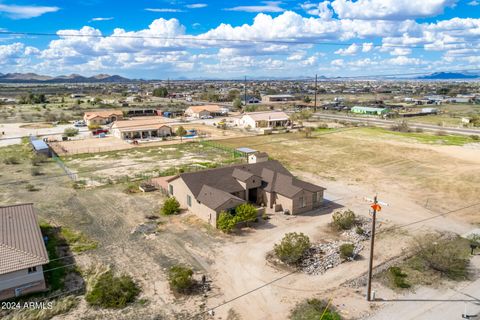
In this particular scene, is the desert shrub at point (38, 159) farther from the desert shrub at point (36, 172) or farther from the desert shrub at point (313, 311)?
the desert shrub at point (313, 311)

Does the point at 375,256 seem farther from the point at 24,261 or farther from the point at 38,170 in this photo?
the point at 38,170

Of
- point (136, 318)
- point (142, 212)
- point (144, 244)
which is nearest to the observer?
point (136, 318)

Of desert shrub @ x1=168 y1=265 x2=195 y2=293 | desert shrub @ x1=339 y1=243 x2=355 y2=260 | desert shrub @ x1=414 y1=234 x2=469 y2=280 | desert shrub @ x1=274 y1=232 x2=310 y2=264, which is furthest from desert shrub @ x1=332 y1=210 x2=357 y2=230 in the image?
desert shrub @ x1=168 y1=265 x2=195 y2=293

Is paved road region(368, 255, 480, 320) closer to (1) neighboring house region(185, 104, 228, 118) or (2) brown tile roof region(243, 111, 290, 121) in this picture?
(2) brown tile roof region(243, 111, 290, 121)

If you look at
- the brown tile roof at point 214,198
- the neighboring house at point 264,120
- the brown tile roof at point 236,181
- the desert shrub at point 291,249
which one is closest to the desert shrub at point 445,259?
the desert shrub at point 291,249

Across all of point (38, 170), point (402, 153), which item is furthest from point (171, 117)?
point (402, 153)

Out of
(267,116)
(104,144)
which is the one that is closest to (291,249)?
(104,144)

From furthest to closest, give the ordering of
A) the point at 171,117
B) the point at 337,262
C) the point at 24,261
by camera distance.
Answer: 1. the point at 171,117
2. the point at 337,262
3. the point at 24,261
